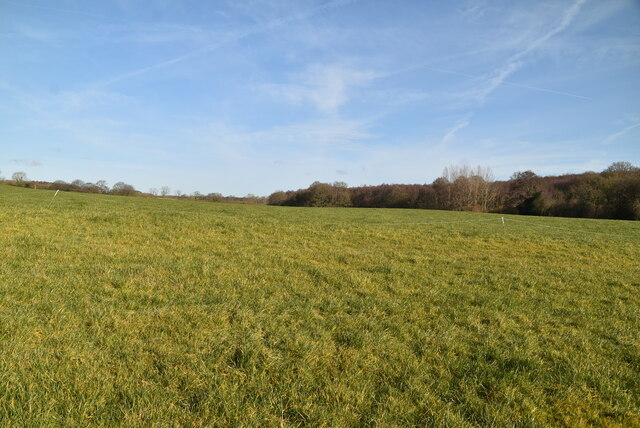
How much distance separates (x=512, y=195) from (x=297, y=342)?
91.5 m

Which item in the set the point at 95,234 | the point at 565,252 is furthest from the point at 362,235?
the point at 95,234

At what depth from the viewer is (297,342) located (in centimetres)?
457

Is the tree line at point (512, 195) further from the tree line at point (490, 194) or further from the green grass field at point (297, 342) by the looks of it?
the green grass field at point (297, 342)

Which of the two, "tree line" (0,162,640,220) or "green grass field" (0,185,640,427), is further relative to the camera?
"tree line" (0,162,640,220)

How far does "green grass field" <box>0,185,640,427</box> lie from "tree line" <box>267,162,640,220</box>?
63.8 meters

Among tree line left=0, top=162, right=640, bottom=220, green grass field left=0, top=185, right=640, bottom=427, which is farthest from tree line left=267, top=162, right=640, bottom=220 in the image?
green grass field left=0, top=185, right=640, bottom=427

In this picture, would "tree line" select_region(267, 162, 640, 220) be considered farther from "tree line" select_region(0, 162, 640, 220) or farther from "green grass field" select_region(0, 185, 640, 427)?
"green grass field" select_region(0, 185, 640, 427)

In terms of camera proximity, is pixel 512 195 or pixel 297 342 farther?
pixel 512 195

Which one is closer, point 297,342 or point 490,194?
point 297,342

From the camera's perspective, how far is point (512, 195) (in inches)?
3223

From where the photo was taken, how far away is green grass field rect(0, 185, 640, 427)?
10.7 ft

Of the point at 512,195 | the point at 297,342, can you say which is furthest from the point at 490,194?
the point at 297,342

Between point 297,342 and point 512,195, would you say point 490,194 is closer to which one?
point 512,195

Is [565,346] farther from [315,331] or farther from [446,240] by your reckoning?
[446,240]
